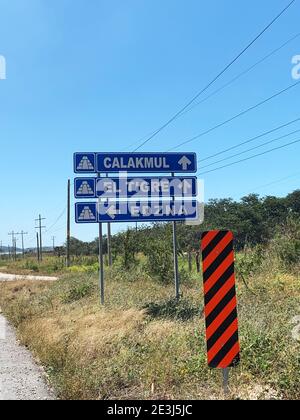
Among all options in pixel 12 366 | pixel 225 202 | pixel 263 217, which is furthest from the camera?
pixel 225 202

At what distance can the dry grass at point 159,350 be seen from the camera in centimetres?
564

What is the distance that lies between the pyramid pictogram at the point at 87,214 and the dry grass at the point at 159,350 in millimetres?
2199

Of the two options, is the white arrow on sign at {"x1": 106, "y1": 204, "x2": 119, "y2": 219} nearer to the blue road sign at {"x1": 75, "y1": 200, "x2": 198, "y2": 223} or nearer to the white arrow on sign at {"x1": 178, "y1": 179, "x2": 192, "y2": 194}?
the blue road sign at {"x1": 75, "y1": 200, "x2": 198, "y2": 223}

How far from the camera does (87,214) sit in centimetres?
1251

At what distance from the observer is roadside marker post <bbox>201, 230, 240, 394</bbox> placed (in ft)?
17.1

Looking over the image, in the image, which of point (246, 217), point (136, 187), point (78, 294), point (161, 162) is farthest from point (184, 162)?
point (246, 217)

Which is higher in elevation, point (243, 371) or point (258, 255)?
point (258, 255)

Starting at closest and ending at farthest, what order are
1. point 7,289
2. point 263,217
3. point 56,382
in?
point 56,382
point 7,289
point 263,217

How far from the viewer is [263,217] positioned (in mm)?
78250

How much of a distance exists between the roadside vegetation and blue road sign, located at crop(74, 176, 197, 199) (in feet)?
8.33

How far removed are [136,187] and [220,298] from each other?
694 centimetres
